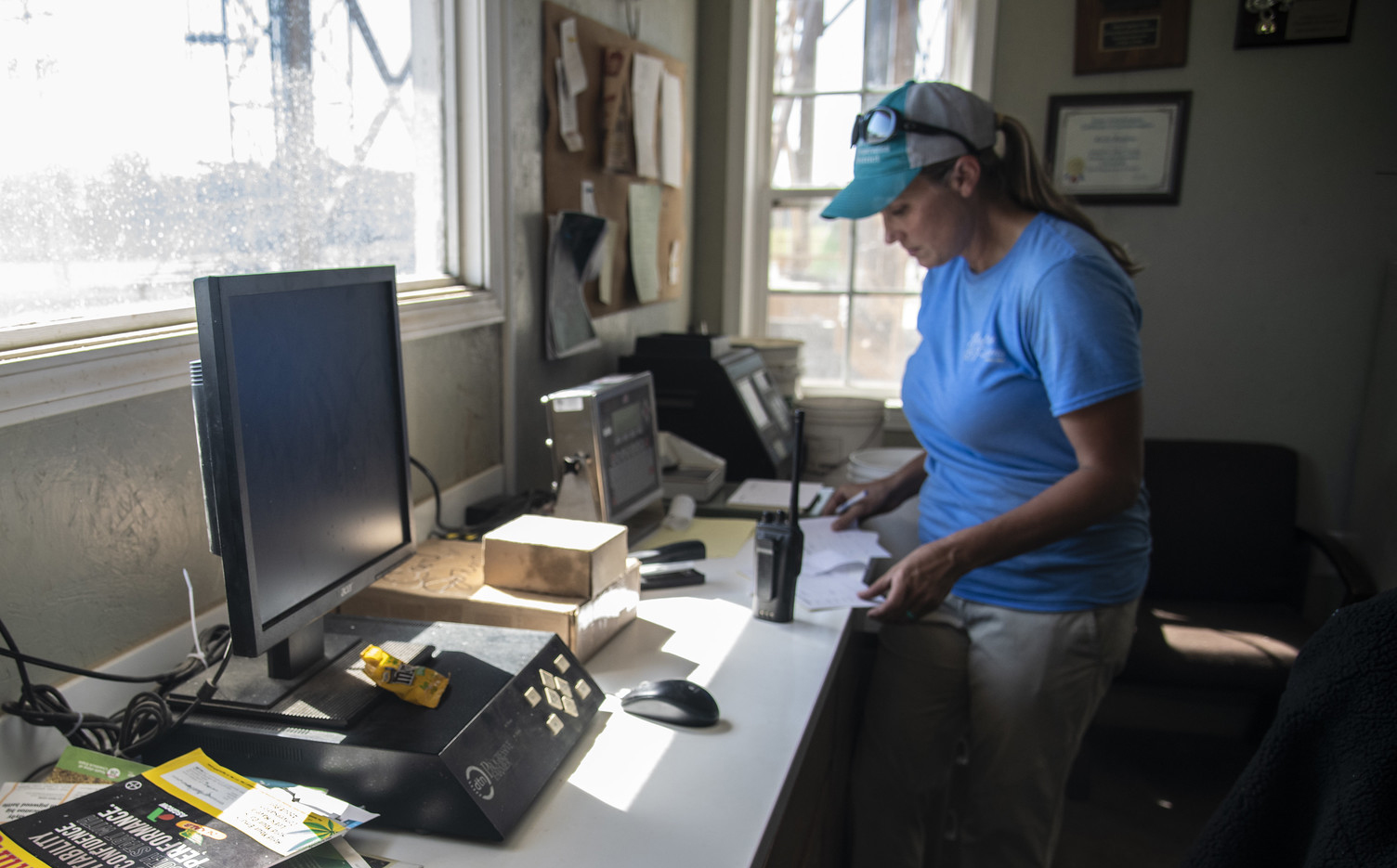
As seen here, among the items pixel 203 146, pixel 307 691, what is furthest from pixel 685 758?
pixel 203 146

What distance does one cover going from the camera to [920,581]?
152 cm

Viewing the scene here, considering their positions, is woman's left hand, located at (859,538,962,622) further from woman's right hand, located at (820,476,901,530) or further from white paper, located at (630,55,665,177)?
white paper, located at (630,55,665,177)

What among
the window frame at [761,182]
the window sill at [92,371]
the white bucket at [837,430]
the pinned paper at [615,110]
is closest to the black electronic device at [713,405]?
the white bucket at [837,430]

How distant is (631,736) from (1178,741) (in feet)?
8.06

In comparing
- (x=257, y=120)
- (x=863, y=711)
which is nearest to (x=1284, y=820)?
(x=863, y=711)

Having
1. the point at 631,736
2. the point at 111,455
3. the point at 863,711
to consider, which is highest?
the point at 111,455

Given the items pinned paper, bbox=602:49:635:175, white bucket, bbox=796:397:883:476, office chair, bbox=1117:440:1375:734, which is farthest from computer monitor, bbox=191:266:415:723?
office chair, bbox=1117:440:1375:734

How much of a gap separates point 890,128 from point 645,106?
1.08 m

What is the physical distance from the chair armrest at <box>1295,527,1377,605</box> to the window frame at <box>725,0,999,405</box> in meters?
1.25

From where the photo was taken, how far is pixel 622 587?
55.1 inches

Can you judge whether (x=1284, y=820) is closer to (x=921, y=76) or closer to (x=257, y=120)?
(x=257, y=120)

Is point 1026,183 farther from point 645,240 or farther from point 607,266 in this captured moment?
point 645,240

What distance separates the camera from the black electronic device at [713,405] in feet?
7.61

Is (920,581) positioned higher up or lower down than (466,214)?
lower down
